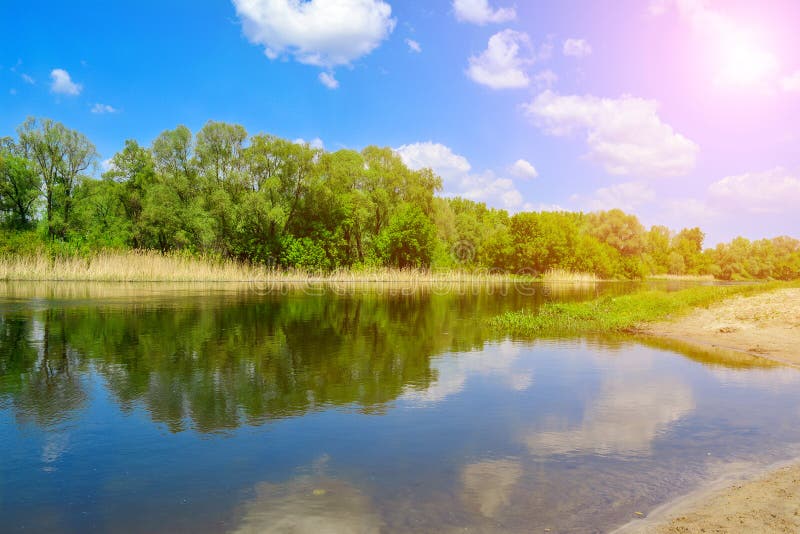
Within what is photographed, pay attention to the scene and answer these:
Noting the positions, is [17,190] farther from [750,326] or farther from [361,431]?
[750,326]

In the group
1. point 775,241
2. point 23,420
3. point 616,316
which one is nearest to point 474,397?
point 23,420

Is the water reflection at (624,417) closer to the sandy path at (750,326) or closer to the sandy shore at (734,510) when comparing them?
the sandy shore at (734,510)

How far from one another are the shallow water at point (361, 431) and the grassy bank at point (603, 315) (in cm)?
478

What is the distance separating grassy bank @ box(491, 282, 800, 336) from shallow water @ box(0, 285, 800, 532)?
478cm

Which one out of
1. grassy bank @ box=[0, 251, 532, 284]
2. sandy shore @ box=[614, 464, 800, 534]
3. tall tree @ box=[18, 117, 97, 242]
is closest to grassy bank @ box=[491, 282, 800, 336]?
sandy shore @ box=[614, 464, 800, 534]

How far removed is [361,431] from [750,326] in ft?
60.3

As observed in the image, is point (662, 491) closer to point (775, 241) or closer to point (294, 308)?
point (294, 308)

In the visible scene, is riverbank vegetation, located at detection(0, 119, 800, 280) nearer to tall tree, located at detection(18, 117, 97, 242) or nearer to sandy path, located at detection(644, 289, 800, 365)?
tall tree, located at detection(18, 117, 97, 242)

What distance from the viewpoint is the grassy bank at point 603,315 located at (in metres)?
22.2

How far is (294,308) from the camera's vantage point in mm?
28156

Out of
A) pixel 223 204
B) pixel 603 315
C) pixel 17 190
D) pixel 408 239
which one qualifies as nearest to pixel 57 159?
pixel 17 190

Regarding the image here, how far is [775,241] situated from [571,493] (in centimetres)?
15519

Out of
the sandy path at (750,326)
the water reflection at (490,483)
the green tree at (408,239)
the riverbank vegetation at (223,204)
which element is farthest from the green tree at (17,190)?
the water reflection at (490,483)

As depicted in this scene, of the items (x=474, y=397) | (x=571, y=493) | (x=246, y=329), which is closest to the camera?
(x=571, y=493)
